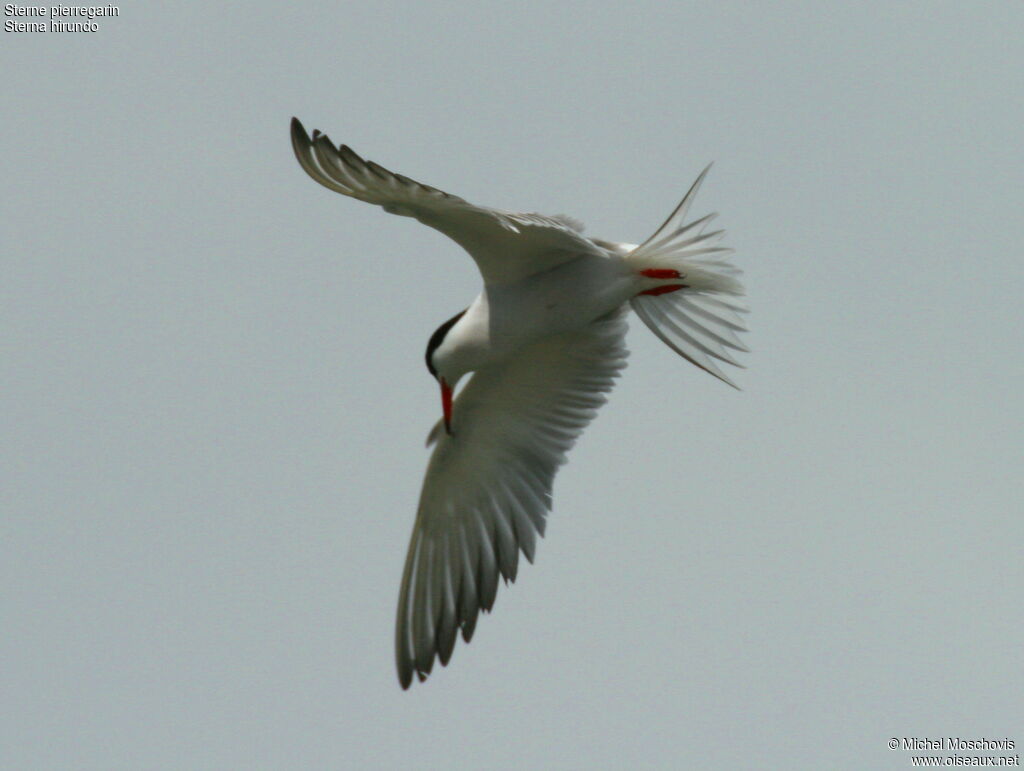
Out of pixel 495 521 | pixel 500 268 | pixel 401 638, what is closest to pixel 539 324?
pixel 500 268

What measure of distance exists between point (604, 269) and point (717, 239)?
582 mm

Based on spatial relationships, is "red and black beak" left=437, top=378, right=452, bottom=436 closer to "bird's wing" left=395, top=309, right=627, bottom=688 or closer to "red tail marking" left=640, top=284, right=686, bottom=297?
"bird's wing" left=395, top=309, right=627, bottom=688

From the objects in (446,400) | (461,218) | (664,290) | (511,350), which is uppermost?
(461,218)

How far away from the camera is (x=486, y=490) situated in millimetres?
8148

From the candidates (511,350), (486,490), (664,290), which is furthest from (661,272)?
(486,490)

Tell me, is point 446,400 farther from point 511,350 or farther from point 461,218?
point 461,218

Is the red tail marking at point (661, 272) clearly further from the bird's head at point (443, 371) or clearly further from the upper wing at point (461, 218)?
the bird's head at point (443, 371)

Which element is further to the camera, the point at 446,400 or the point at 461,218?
the point at 446,400

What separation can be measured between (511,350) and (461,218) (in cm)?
104

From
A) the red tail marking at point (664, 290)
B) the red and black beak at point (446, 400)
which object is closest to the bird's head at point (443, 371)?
the red and black beak at point (446, 400)

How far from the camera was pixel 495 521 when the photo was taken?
26.7 ft

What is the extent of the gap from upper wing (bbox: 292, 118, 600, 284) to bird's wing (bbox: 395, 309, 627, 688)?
95cm

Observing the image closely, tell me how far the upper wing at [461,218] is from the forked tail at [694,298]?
447 mm

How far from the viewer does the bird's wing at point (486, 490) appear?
26.2ft
